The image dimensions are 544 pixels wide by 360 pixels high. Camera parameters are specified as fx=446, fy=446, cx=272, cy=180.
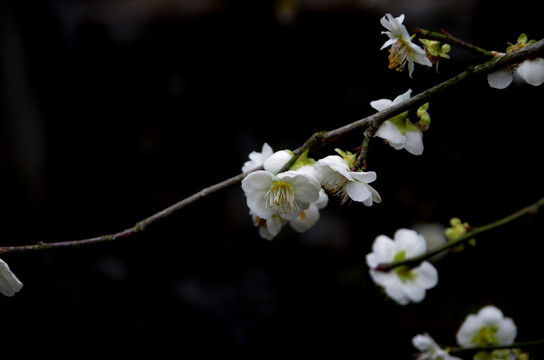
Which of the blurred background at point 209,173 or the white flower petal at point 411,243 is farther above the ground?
the blurred background at point 209,173

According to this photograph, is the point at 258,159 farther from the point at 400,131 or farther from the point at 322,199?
the point at 400,131

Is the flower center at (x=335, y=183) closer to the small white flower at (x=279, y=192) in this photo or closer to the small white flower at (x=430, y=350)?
the small white flower at (x=279, y=192)

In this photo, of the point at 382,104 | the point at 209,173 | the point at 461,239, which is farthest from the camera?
the point at 209,173

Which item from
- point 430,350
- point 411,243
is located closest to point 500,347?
point 430,350

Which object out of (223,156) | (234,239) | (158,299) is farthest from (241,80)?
(158,299)

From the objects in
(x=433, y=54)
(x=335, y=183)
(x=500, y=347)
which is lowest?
(x=500, y=347)

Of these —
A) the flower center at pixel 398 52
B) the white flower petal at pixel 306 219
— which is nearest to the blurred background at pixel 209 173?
the white flower petal at pixel 306 219
